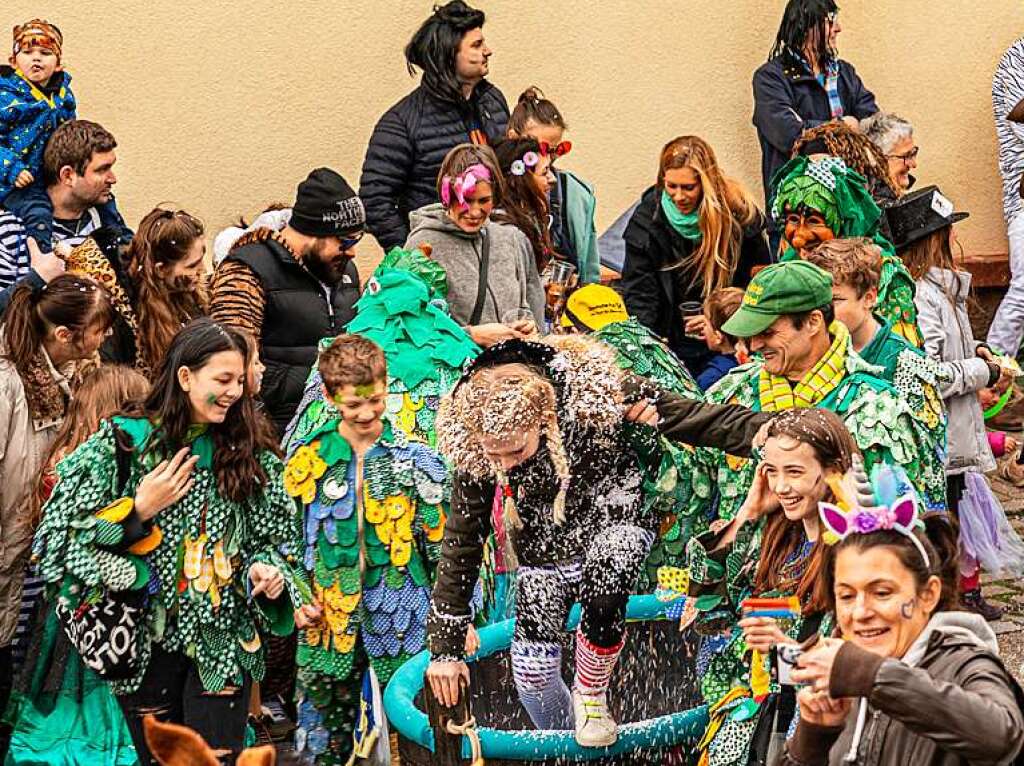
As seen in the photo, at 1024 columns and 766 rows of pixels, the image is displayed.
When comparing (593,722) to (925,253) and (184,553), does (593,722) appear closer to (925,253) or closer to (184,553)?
(184,553)

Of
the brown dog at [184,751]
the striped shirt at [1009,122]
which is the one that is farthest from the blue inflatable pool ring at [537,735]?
the striped shirt at [1009,122]

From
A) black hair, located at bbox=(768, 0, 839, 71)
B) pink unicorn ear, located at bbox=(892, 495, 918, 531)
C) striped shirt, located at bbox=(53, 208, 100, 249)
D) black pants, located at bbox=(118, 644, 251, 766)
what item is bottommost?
black pants, located at bbox=(118, 644, 251, 766)

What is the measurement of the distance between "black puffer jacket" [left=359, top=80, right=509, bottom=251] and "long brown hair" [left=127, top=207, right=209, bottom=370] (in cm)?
119

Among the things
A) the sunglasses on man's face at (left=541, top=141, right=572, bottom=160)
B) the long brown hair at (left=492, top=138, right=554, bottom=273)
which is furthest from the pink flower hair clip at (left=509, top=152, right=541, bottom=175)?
the sunglasses on man's face at (left=541, top=141, right=572, bottom=160)

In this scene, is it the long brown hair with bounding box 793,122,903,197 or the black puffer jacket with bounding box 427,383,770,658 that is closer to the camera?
the black puffer jacket with bounding box 427,383,770,658

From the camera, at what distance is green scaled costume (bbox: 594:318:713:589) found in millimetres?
5898

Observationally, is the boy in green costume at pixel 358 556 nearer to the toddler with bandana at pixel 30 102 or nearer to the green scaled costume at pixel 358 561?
the green scaled costume at pixel 358 561

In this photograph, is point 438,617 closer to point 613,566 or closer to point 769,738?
point 613,566

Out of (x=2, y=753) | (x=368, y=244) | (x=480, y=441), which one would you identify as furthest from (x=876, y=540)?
(x=368, y=244)

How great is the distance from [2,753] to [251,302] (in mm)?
1847

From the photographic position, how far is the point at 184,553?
5.50 metres

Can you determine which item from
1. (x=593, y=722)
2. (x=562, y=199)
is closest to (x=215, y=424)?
(x=593, y=722)

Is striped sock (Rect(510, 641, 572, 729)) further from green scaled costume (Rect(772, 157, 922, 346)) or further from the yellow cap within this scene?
green scaled costume (Rect(772, 157, 922, 346))

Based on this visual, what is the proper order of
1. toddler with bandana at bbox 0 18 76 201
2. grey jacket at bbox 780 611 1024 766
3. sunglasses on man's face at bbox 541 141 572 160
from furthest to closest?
sunglasses on man's face at bbox 541 141 572 160
toddler with bandana at bbox 0 18 76 201
grey jacket at bbox 780 611 1024 766
